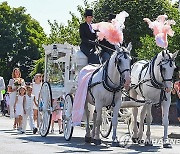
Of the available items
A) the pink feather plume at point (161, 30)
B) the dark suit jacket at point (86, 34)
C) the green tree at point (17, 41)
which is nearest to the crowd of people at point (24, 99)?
the dark suit jacket at point (86, 34)

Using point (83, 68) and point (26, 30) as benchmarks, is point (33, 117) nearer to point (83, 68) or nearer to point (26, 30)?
point (83, 68)

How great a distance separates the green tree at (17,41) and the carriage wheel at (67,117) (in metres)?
57.2

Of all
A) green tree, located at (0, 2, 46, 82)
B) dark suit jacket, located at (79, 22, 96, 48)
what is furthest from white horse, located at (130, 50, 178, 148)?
green tree, located at (0, 2, 46, 82)

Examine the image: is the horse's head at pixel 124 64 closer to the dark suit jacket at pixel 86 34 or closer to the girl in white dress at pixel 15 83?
the dark suit jacket at pixel 86 34

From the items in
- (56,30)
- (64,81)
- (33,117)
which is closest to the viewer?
(64,81)

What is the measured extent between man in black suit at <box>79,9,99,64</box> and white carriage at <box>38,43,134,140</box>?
0.65 feet

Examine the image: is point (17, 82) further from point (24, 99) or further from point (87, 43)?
point (87, 43)

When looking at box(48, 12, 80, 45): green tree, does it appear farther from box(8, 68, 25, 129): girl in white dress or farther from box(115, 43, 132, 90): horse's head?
box(115, 43, 132, 90): horse's head

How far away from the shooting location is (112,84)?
45.8ft

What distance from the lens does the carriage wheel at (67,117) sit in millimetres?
15742

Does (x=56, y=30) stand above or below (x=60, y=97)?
above

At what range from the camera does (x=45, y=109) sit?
17688 millimetres

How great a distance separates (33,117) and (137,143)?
628 centimetres

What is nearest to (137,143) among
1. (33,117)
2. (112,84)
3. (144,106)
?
(144,106)
